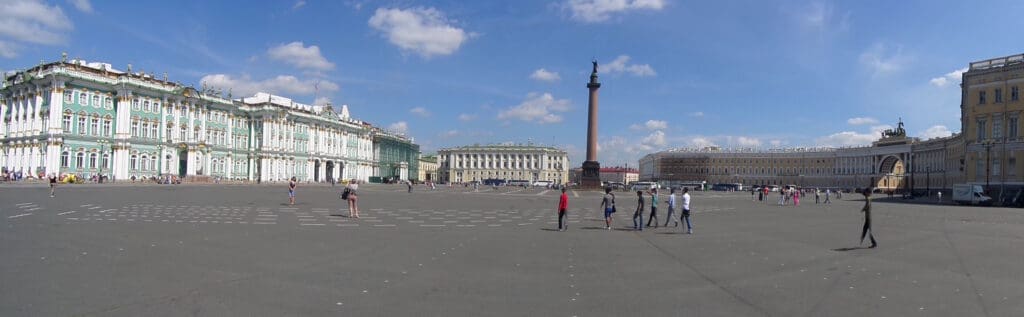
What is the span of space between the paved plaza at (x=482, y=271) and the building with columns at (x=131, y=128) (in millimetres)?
52004

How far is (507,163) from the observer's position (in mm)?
176125

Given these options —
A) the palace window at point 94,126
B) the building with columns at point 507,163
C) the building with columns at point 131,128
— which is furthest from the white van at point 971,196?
the building with columns at point 507,163

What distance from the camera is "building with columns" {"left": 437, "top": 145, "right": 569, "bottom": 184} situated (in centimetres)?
17362

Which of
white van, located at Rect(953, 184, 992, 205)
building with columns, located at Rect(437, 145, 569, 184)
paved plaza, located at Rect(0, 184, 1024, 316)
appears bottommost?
paved plaza, located at Rect(0, 184, 1024, 316)

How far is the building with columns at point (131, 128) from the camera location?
2414 inches

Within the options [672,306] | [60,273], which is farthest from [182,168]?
[672,306]

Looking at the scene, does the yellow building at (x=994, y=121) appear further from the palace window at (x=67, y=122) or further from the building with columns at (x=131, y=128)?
the palace window at (x=67, y=122)

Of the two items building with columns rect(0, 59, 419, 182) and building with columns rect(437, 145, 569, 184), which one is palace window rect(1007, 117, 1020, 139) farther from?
building with columns rect(437, 145, 569, 184)

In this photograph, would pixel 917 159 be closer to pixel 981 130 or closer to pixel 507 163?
pixel 981 130

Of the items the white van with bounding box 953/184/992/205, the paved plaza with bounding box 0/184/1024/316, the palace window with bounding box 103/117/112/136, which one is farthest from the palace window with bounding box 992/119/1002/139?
the palace window with bounding box 103/117/112/136

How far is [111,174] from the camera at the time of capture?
217 ft

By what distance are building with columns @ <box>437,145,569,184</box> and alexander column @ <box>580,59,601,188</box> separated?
9504 cm

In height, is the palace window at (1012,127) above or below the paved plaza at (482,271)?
above

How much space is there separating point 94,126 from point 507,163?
119 m
